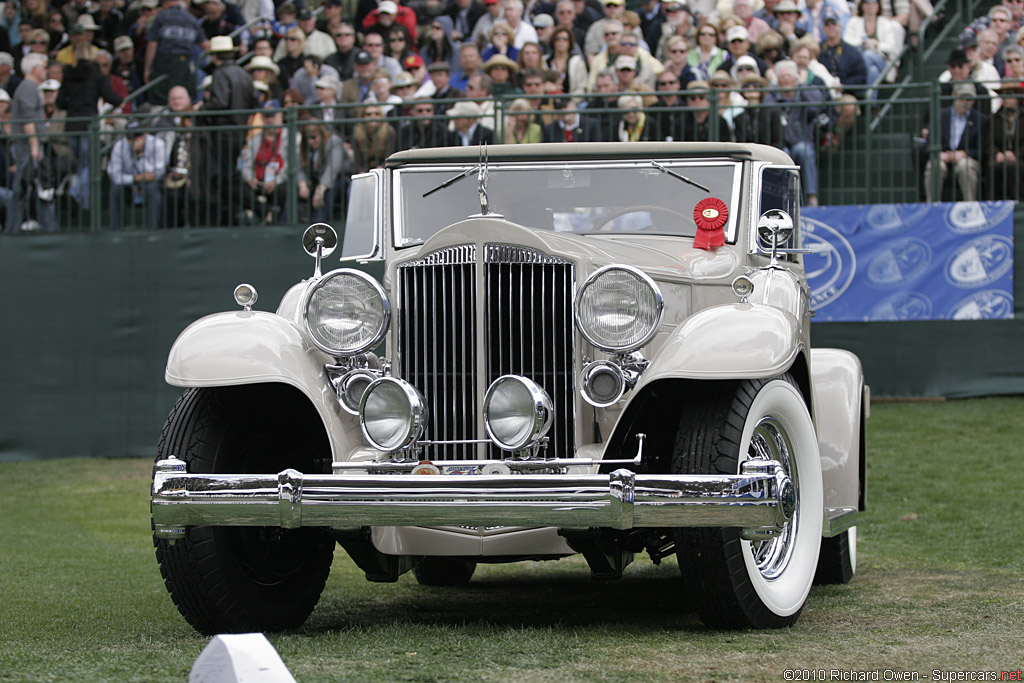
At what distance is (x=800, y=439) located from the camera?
19.4 feet

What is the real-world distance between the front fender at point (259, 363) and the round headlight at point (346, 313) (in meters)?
0.11

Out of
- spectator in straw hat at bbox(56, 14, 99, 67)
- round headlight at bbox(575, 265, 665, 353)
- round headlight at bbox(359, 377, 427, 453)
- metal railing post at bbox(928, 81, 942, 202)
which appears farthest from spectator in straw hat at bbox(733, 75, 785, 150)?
round headlight at bbox(359, 377, 427, 453)

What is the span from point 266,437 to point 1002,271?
322 inches

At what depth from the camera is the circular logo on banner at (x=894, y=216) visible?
12.4 m

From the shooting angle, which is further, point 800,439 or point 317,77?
point 317,77

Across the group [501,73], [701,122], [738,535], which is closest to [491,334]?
[738,535]

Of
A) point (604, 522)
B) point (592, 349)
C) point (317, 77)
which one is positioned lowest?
point (604, 522)

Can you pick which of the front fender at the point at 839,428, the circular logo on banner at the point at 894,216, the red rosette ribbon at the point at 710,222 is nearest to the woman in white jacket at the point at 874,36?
the circular logo on banner at the point at 894,216

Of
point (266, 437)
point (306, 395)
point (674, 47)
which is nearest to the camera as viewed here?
point (306, 395)

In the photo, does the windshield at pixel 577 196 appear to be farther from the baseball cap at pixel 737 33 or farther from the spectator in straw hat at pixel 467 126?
the baseball cap at pixel 737 33

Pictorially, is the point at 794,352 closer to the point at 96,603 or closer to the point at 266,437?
the point at 266,437

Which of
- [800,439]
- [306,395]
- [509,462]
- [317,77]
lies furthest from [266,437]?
[317,77]

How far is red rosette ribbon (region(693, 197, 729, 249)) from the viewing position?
6434mm

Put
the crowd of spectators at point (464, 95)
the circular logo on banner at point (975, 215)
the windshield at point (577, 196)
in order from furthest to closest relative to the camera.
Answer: the crowd of spectators at point (464, 95) → the circular logo on banner at point (975, 215) → the windshield at point (577, 196)
